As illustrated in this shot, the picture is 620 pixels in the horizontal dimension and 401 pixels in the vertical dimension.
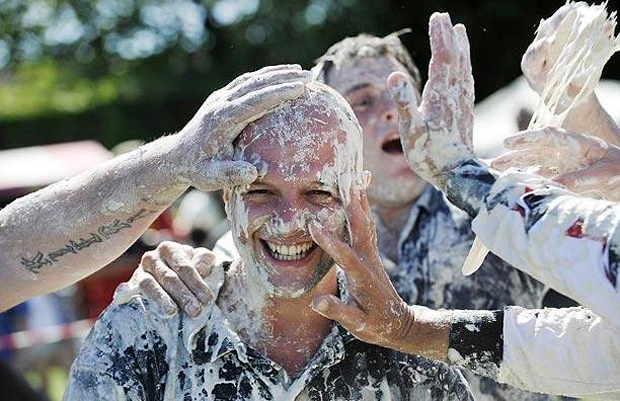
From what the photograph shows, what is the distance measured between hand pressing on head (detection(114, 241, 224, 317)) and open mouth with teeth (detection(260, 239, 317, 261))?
22 centimetres

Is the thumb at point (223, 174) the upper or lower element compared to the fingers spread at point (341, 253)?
upper

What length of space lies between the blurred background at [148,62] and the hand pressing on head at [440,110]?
23.2ft

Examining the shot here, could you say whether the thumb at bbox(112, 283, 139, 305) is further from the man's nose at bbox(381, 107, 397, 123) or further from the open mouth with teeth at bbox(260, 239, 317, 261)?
the man's nose at bbox(381, 107, 397, 123)

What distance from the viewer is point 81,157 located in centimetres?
1346

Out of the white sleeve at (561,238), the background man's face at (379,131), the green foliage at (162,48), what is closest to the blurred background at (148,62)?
the green foliage at (162,48)

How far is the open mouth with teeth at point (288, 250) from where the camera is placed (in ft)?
9.32

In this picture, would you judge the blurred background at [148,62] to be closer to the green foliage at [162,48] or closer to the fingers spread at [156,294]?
the green foliage at [162,48]

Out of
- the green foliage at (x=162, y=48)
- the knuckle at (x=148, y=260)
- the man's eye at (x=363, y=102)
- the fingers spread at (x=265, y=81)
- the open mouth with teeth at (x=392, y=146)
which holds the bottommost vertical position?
the green foliage at (x=162, y=48)

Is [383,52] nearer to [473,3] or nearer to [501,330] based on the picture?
[501,330]

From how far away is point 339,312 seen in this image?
2.66m

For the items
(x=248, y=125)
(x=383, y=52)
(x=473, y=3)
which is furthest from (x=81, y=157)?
(x=248, y=125)

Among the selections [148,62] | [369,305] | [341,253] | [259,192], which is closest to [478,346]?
[369,305]

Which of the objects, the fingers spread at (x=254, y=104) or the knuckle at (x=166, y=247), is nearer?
the fingers spread at (x=254, y=104)

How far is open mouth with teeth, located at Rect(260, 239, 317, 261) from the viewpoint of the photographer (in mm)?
2840
